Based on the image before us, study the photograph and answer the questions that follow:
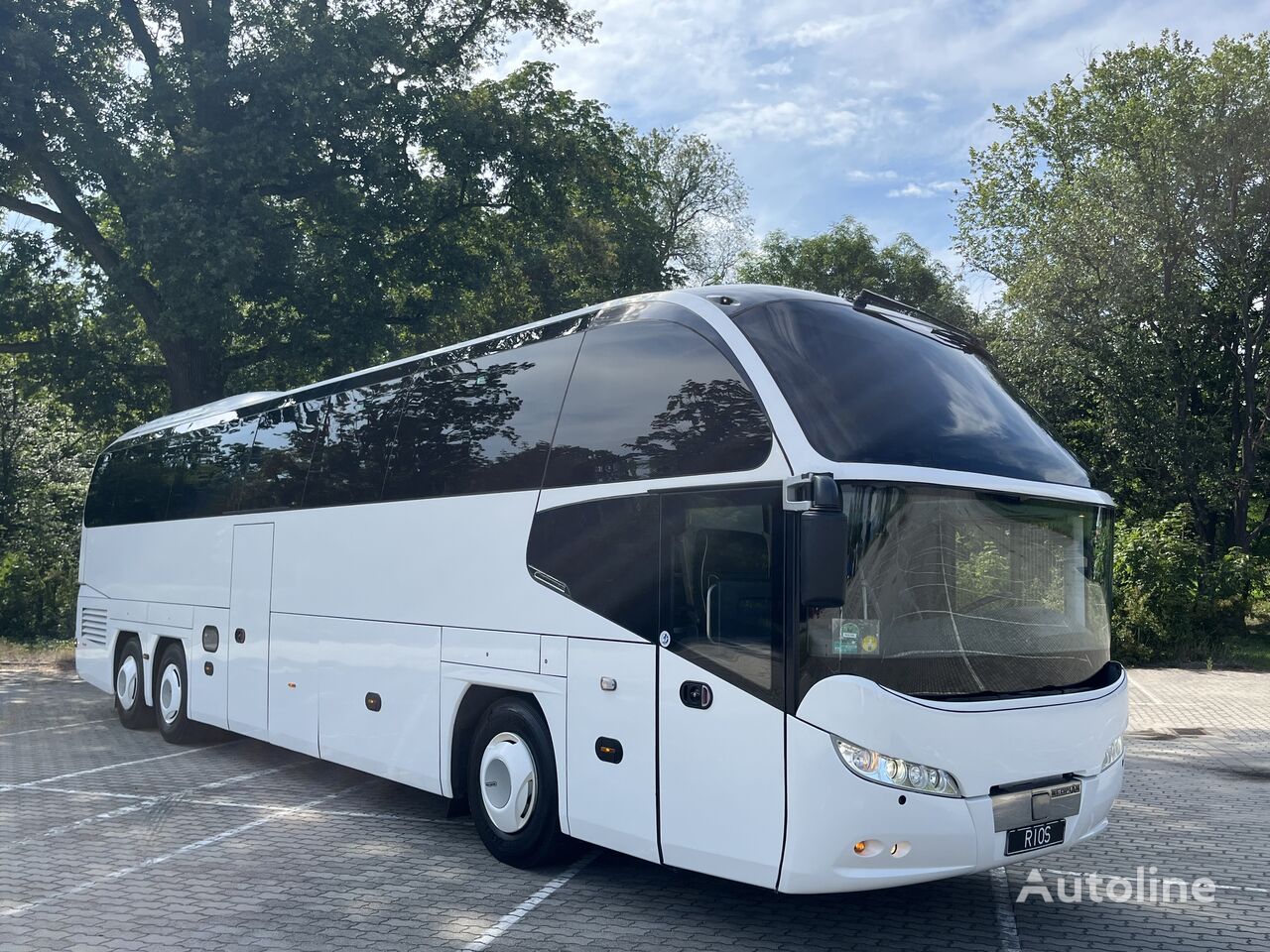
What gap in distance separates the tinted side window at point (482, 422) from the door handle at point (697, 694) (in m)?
1.96

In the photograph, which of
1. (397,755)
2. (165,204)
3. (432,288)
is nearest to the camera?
(397,755)

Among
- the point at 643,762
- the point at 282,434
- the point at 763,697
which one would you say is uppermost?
the point at 282,434

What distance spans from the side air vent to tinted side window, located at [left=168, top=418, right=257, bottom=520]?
2630 mm

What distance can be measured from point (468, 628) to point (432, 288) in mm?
16976

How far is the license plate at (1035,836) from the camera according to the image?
225 inches

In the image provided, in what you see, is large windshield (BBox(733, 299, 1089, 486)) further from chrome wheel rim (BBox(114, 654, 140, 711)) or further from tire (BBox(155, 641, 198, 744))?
chrome wheel rim (BBox(114, 654, 140, 711))

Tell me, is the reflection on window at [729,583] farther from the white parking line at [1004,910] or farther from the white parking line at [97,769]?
the white parking line at [97,769]

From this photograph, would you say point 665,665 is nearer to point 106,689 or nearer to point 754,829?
point 754,829

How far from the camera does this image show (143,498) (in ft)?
45.4

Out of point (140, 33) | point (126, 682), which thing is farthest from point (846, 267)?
point (126, 682)

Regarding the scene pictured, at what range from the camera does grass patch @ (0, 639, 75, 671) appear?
23203mm

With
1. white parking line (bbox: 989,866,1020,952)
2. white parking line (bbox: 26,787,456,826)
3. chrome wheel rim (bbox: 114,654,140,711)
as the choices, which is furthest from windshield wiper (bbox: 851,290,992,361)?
chrome wheel rim (bbox: 114,654,140,711)

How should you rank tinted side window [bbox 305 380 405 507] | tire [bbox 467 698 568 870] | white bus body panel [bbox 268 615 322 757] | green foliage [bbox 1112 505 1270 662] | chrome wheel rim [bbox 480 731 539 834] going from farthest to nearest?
1. green foliage [bbox 1112 505 1270 662]
2. white bus body panel [bbox 268 615 322 757]
3. tinted side window [bbox 305 380 405 507]
4. chrome wheel rim [bbox 480 731 539 834]
5. tire [bbox 467 698 568 870]

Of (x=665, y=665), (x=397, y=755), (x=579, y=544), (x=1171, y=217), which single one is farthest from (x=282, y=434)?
(x=1171, y=217)
